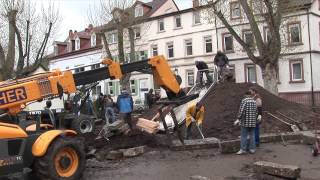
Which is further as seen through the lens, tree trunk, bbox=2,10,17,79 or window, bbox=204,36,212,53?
window, bbox=204,36,212,53

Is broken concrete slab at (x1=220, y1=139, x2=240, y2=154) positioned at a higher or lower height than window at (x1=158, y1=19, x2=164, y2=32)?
lower

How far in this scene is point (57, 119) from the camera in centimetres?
1375

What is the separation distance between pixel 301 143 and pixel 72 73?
8273mm

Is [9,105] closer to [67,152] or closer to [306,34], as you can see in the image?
[67,152]

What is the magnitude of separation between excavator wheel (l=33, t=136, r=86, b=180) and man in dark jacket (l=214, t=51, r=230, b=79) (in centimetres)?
1062

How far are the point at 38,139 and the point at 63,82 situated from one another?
5.59ft

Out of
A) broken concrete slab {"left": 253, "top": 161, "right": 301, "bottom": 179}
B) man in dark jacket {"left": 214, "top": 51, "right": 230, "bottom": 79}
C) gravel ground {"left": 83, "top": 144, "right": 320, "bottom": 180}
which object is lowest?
gravel ground {"left": 83, "top": 144, "right": 320, "bottom": 180}

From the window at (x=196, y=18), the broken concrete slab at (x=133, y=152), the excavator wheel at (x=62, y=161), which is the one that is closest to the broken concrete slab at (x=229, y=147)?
the broken concrete slab at (x=133, y=152)

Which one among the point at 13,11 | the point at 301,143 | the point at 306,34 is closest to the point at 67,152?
the point at 301,143

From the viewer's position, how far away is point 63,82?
12.2 metres

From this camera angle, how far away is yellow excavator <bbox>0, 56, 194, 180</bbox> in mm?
10500

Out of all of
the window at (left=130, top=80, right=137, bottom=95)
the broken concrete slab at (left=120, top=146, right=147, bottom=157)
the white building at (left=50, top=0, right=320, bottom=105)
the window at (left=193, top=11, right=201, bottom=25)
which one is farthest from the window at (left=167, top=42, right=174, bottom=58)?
the broken concrete slab at (left=120, top=146, right=147, bottom=157)

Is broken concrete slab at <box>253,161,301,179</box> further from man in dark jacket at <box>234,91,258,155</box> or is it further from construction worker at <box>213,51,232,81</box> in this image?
construction worker at <box>213,51,232,81</box>

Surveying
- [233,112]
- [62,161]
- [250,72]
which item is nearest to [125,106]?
[233,112]
